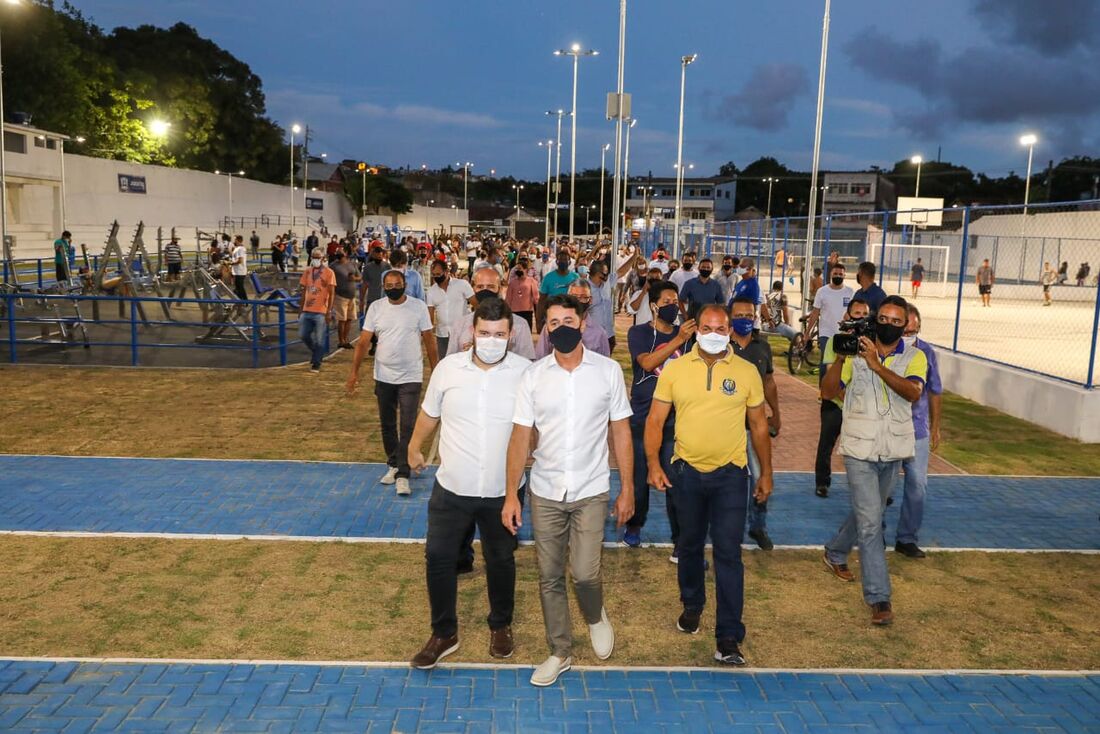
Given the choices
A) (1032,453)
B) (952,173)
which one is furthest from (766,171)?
(1032,453)

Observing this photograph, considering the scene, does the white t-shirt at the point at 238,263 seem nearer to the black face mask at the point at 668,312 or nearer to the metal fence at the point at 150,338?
the metal fence at the point at 150,338

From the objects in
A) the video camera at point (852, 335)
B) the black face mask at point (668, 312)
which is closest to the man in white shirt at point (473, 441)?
the video camera at point (852, 335)

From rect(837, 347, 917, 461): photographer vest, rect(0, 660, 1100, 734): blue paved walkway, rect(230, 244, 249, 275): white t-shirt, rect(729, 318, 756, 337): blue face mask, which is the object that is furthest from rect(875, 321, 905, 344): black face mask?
rect(230, 244, 249, 275): white t-shirt

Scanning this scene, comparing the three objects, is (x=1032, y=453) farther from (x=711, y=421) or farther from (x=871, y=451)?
(x=711, y=421)

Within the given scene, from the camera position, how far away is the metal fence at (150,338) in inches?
639

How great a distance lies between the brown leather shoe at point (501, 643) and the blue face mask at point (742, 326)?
283 cm

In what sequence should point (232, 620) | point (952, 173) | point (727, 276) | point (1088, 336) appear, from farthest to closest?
point (952, 173), point (1088, 336), point (727, 276), point (232, 620)

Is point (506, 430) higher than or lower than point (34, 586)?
higher

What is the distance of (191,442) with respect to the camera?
10930 millimetres

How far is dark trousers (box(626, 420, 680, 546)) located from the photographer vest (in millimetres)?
1323

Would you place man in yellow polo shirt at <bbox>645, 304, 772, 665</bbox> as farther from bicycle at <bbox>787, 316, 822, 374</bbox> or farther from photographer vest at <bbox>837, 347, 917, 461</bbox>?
bicycle at <bbox>787, 316, 822, 374</bbox>

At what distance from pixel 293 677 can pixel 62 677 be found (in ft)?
4.15

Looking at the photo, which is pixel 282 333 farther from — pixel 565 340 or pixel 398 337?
pixel 565 340

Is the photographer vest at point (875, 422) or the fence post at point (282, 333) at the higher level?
the photographer vest at point (875, 422)
